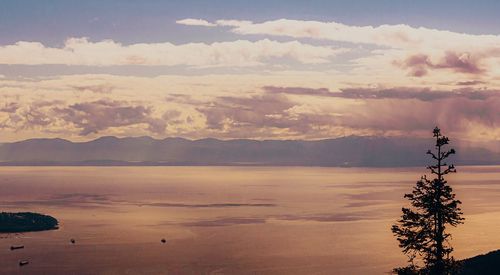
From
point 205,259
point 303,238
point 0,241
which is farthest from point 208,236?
point 0,241

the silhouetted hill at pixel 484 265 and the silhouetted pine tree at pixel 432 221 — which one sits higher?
the silhouetted pine tree at pixel 432 221

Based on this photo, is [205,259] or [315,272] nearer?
[315,272]

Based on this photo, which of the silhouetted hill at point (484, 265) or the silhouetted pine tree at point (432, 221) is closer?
the silhouetted pine tree at point (432, 221)

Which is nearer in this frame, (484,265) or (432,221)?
(432,221)

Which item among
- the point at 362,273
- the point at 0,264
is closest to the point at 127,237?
the point at 0,264

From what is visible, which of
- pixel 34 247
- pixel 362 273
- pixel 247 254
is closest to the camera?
pixel 362 273

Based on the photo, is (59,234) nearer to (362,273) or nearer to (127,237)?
(127,237)

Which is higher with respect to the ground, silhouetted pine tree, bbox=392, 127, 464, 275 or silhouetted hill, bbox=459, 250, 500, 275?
silhouetted pine tree, bbox=392, 127, 464, 275

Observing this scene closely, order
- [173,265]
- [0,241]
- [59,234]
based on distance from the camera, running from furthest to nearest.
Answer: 1. [59,234]
2. [0,241]
3. [173,265]

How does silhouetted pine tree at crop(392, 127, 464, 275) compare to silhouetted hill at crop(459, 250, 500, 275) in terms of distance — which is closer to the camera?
silhouetted pine tree at crop(392, 127, 464, 275)

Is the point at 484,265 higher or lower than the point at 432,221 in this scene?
lower
